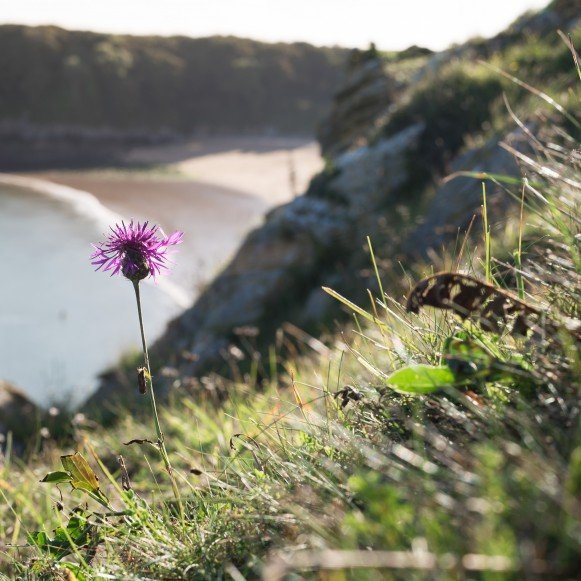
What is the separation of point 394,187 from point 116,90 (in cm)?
6322

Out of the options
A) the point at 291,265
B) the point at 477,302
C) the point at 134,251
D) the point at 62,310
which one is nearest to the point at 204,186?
the point at 62,310

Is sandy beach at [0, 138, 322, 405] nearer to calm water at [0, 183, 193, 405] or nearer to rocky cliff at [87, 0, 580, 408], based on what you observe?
calm water at [0, 183, 193, 405]

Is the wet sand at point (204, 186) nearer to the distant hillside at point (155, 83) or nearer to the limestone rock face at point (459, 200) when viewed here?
the distant hillside at point (155, 83)

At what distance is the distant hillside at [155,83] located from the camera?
208 ft

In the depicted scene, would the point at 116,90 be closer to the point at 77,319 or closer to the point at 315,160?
the point at 315,160

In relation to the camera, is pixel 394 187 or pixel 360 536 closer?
pixel 360 536

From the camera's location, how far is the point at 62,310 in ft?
54.9

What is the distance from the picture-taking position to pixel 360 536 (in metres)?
1.14

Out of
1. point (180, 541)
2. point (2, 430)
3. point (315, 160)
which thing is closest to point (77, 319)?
point (2, 430)

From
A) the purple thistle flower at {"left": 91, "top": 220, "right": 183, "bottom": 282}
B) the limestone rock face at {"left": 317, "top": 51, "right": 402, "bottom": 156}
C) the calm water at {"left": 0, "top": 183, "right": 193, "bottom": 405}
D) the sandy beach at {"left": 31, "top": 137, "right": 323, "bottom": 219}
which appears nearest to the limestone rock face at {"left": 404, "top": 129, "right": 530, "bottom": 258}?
the purple thistle flower at {"left": 91, "top": 220, "right": 183, "bottom": 282}

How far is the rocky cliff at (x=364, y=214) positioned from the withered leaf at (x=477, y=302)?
4874 millimetres

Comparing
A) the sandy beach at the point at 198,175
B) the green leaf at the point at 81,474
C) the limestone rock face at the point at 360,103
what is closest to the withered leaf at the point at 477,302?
the green leaf at the point at 81,474

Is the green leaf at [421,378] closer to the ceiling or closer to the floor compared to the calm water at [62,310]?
closer to the ceiling

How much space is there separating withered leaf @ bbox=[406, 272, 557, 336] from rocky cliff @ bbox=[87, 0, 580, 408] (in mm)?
4874
